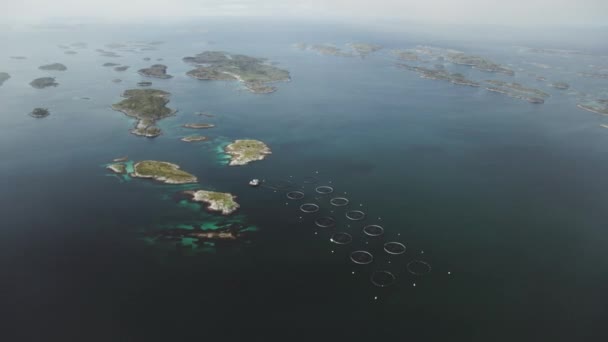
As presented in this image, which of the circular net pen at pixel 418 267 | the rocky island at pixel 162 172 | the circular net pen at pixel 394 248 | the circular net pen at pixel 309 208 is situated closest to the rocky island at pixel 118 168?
the rocky island at pixel 162 172

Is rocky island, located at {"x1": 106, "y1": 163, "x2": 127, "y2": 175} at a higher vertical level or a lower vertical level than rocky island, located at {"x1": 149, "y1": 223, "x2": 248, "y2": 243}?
higher

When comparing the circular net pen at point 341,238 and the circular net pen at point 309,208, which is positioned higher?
the circular net pen at point 309,208

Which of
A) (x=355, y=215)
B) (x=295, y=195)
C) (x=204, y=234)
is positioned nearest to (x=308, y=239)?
(x=355, y=215)

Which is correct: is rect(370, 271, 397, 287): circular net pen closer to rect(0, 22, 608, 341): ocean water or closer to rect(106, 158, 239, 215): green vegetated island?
rect(0, 22, 608, 341): ocean water

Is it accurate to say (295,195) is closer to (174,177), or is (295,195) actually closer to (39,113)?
(174,177)

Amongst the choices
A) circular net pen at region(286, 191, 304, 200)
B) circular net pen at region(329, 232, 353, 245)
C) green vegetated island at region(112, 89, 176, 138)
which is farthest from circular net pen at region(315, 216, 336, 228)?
green vegetated island at region(112, 89, 176, 138)

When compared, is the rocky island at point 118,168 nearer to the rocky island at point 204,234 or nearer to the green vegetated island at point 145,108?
→ the green vegetated island at point 145,108
